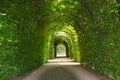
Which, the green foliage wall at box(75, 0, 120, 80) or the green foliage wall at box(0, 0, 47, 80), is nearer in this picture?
the green foliage wall at box(0, 0, 47, 80)

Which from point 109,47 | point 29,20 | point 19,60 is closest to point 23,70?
point 19,60

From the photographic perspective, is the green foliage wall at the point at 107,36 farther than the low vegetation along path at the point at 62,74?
No

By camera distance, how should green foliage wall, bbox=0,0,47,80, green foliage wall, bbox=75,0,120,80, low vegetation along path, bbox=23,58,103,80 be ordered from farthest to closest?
low vegetation along path, bbox=23,58,103,80 < green foliage wall, bbox=75,0,120,80 < green foliage wall, bbox=0,0,47,80

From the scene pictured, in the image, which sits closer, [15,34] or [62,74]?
[15,34]

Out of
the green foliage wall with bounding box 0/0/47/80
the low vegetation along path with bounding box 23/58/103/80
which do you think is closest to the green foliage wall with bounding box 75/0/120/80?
the low vegetation along path with bounding box 23/58/103/80

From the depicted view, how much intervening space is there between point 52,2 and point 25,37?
→ 5305mm

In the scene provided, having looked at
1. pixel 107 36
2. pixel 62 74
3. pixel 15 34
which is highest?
pixel 15 34

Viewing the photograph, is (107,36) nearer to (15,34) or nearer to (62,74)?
(15,34)

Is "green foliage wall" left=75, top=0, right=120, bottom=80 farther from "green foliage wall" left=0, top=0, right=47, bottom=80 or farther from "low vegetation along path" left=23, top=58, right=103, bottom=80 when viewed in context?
"green foliage wall" left=0, top=0, right=47, bottom=80

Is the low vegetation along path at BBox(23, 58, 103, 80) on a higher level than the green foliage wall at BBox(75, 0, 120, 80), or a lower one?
lower

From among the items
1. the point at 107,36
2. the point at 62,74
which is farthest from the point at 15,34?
the point at 62,74

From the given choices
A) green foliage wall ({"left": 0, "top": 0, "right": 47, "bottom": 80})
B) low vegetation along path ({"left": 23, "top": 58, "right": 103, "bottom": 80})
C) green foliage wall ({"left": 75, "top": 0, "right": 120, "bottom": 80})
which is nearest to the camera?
green foliage wall ({"left": 0, "top": 0, "right": 47, "bottom": 80})

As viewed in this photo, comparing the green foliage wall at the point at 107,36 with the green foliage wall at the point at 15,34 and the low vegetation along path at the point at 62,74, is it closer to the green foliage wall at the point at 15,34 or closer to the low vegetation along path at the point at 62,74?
the low vegetation along path at the point at 62,74

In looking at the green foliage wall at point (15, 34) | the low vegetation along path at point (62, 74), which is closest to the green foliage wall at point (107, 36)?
the low vegetation along path at point (62, 74)
